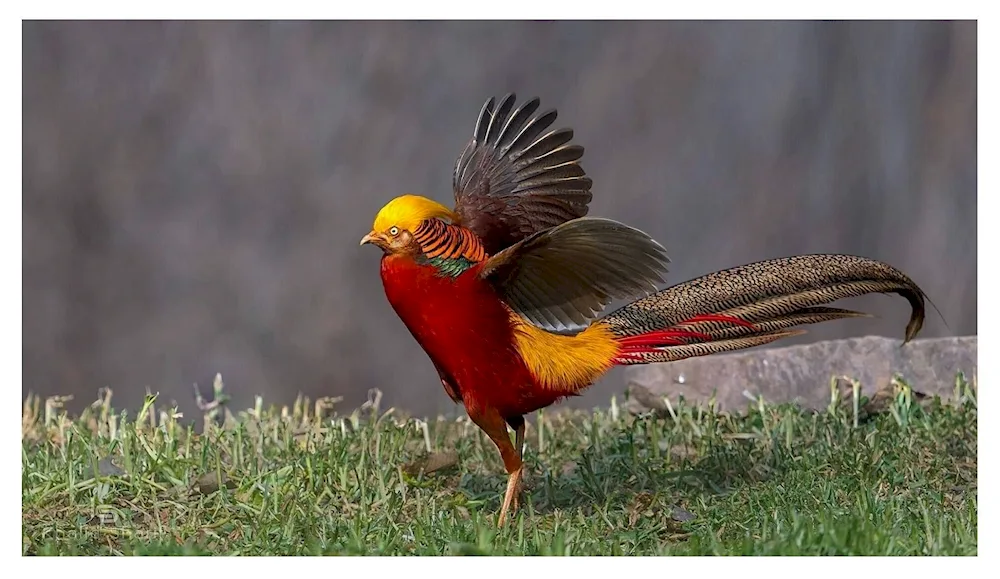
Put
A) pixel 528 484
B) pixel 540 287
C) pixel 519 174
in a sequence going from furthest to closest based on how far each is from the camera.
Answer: pixel 528 484, pixel 519 174, pixel 540 287

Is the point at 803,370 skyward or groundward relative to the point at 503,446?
skyward

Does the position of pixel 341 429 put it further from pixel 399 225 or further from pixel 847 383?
pixel 847 383

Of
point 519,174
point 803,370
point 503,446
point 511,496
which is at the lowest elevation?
point 511,496

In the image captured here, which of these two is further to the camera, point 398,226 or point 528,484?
point 528,484

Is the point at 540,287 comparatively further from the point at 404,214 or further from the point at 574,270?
the point at 404,214

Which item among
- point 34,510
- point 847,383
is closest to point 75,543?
point 34,510

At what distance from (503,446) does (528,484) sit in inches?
25.4

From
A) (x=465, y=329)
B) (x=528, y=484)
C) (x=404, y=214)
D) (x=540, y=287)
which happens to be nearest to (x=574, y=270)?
(x=540, y=287)

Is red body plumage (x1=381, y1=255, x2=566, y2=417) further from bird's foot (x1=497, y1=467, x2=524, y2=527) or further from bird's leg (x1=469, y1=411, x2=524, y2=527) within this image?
bird's foot (x1=497, y1=467, x2=524, y2=527)

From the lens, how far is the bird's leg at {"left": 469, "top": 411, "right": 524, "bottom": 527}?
160 inches

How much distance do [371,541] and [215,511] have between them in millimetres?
641

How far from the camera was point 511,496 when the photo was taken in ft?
13.6

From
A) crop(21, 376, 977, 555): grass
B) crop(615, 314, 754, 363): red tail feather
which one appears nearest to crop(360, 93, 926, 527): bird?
crop(615, 314, 754, 363): red tail feather

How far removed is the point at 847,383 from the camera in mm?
5688
